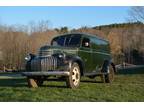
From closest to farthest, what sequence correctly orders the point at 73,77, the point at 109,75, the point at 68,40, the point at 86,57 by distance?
the point at 73,77 < the point at 86,57 < the point at 68,40 < the point at 109,75

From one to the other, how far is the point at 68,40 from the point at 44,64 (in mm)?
2269

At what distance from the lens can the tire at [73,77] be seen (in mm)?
13862

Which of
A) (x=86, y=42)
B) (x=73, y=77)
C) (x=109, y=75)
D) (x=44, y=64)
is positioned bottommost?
(x=109, y=75)

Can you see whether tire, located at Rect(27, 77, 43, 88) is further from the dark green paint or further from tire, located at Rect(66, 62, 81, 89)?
tire, located at Rect(66, 62, 81, 89)

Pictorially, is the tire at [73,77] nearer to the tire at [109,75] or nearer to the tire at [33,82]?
the tire at [33,82]

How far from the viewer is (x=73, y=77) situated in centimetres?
1419

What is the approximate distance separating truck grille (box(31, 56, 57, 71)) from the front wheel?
0.65 meters

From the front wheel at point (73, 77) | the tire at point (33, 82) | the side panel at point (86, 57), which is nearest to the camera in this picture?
the front wheel at point (73, 77)

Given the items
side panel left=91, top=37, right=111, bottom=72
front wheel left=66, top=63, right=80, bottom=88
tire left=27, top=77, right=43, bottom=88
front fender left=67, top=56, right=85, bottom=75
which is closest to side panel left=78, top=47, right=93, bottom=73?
front fender left=67, top=56, right=85, bottom=75

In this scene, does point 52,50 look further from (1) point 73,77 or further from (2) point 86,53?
(2) point 86,53

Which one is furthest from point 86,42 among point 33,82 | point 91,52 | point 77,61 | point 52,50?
point 33,82

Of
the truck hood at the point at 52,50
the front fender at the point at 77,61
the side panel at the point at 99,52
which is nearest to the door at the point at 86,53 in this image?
the front fender at the point at 77,61
